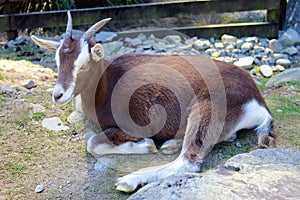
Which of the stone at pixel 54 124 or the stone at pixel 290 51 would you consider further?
the stone at pixel 290 51

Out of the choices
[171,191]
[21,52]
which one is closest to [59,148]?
[171,191]

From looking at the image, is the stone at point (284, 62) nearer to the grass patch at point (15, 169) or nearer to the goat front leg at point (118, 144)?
the goat front leg at point (118, 144)

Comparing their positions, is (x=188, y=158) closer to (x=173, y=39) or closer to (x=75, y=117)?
(x=75, y=117)

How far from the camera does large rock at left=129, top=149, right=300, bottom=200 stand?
2.63 metres

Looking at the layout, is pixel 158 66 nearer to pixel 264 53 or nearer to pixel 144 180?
pixel 144 180

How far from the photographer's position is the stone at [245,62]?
660 cm

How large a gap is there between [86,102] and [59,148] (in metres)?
0.47

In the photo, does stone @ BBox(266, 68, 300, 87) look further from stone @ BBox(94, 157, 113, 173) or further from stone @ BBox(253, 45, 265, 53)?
stone @ BBox(94, 157, 113, 173)

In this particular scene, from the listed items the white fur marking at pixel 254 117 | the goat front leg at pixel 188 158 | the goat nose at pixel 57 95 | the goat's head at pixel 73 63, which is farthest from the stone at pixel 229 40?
the goat nose at pixel 57 95

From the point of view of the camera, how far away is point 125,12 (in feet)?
25.3

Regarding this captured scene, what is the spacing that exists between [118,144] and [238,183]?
56.2 inches

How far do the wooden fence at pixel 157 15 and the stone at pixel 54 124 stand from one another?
3466mm

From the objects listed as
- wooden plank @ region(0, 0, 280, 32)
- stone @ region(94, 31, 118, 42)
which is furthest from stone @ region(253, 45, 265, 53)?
stone @ region(94, 31, 118, 42)

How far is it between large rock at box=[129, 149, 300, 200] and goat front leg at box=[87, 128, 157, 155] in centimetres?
104
